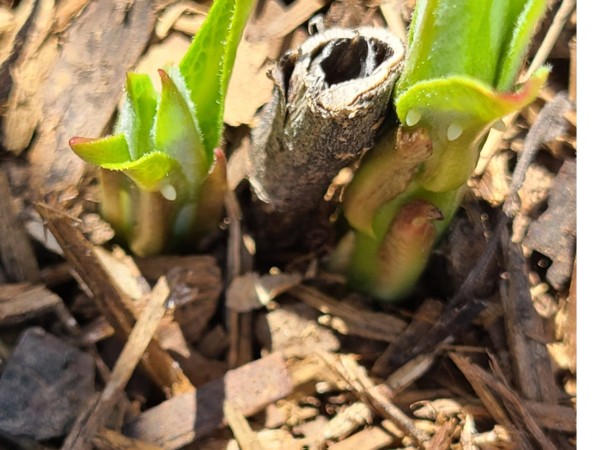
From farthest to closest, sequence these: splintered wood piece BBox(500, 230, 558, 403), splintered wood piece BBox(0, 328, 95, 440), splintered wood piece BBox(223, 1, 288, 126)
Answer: splintered wood piece BBox(223, 1, 288, 126) < splintered wood piece BBox(500, 230, 558, 403) < splintered wood piece BBox(0, 328, 95, 440)

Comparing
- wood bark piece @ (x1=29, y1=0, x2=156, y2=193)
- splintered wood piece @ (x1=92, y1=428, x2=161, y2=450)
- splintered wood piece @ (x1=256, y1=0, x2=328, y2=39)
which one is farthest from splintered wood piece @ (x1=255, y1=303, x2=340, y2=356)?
splintered wood piece @ (x1=256, y1=0, x2=328, y2=39)

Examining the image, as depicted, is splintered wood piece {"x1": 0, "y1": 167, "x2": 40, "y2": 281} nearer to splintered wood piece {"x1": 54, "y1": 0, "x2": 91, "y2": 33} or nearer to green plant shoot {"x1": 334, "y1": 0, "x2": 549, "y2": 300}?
splintered wood piece {"x1": 54, "y1": 0, "x2": 91, "y2": 33}

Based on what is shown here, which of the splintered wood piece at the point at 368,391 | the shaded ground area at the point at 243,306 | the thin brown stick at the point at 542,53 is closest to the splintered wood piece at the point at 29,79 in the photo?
the shaded ground area at the point at 243,306

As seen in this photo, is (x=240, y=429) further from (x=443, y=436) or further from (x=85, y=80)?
(x=85, y=80)

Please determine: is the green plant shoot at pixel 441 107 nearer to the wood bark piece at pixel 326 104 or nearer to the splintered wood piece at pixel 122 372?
the wood bark piece at pixel 326 104

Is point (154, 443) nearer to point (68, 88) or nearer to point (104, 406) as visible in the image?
point (104, 406)

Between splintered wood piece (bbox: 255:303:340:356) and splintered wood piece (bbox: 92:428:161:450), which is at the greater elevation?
splintered wood piece (bbox: 255:303:340:356)

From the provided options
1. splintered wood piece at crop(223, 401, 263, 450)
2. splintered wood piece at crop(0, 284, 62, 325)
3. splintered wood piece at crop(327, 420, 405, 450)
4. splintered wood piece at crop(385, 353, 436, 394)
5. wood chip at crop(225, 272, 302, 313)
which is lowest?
splintered wood piece at crop(327, 420, 405, 450)
